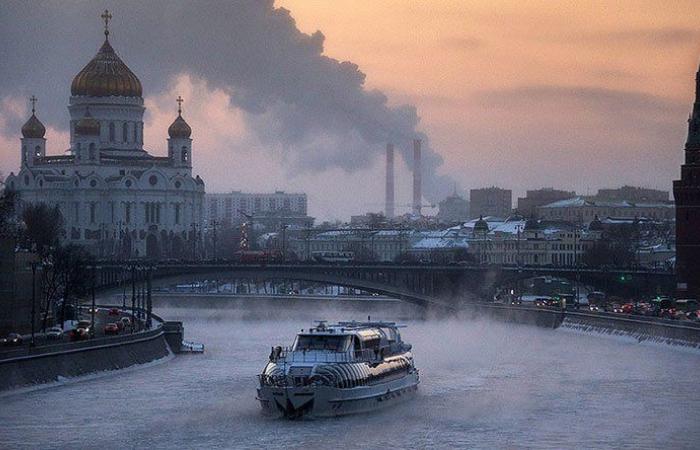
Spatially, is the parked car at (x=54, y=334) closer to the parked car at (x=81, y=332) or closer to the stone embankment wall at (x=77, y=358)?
the parked car at (x=81, y=332)

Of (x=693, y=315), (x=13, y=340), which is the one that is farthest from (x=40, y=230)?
(x=13, y=340)

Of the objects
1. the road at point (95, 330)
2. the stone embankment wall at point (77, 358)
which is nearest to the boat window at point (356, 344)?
the stone embankment wall at point (77, 358)

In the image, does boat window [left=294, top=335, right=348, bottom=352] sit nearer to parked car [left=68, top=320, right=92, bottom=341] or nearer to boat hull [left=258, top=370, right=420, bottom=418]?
boat hull [left=258, top=370, right=420, bottom=418]

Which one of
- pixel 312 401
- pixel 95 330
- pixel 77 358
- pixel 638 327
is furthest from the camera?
pixel 638 327

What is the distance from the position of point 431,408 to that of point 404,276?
66.0 metres

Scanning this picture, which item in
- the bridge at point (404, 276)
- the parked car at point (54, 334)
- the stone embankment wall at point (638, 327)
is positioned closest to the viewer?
the parked car at point (54, 334)

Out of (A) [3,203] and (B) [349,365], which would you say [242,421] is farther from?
(A) [3,203]

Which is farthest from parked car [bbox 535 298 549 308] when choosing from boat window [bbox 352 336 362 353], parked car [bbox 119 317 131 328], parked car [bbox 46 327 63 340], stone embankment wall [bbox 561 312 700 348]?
boat window [bbox 352 336 362 353]

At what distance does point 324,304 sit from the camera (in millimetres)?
152125

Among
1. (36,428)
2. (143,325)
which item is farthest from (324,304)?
(36,428)

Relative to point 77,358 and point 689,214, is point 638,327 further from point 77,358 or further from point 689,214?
point 77,358

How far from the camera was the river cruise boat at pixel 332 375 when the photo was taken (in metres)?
68.1

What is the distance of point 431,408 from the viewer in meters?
72.7

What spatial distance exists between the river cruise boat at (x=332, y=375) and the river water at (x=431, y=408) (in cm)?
53
